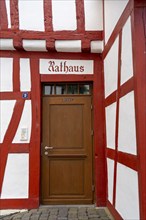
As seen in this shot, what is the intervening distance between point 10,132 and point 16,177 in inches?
29.7

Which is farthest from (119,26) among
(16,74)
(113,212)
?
(113,212)

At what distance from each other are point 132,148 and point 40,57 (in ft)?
8.26

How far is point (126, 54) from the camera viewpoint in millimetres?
3318

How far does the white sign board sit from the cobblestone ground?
2292 mm

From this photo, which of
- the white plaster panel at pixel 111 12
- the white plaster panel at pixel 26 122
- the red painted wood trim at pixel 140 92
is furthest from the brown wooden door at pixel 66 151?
the red painted wood trim at pixel 140 92

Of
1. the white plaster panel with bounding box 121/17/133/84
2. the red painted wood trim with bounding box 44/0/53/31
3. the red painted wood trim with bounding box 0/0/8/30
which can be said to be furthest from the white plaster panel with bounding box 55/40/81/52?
the white plaster panel with bounding box 121/17/133/84

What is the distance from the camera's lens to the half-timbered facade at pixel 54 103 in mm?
4594

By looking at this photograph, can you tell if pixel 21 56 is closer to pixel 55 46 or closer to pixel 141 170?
pixel 55 46

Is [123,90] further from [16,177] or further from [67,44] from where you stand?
[16,177]

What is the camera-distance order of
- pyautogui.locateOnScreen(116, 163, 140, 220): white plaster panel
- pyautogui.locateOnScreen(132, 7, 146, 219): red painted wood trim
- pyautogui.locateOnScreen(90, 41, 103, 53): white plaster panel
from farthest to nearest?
pyautogui.locateOnScreen(90, 41, 103, 53): white plaster panel < pyautogui.locateOnScreen(116, 163, 140, 220): white plaster panel < pyautogui.locateOnScreen(132, 7, 146, 219): red painted wood trim

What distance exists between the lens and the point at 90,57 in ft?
15.9

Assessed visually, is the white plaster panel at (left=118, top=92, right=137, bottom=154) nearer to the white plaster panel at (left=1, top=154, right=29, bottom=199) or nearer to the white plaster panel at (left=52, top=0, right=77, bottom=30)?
the white plaster panel at (left=1, top=154, right=29, bottom=199)

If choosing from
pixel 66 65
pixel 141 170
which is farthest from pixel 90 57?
pixel 141 170

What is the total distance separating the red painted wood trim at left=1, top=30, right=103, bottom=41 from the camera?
4.70 m
